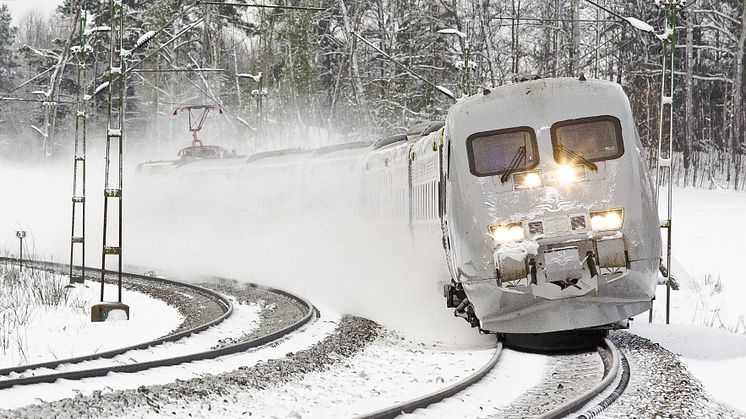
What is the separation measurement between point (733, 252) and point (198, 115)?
41.6 m

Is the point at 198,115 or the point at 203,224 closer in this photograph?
the point at 203,224

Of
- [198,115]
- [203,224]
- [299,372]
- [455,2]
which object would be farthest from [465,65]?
[198,115]

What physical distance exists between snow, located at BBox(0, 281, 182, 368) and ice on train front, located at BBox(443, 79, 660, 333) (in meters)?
4.91

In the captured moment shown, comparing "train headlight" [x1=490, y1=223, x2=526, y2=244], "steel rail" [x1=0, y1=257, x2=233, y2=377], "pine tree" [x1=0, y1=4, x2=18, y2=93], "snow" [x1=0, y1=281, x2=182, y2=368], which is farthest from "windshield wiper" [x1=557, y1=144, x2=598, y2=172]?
"pine tree" [x1=0, y1=4, x2=18, y2=93]

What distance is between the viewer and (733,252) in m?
24.0

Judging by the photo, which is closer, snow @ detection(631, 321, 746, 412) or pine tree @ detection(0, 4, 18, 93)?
snow @ detection(631, 321, 746, 412)

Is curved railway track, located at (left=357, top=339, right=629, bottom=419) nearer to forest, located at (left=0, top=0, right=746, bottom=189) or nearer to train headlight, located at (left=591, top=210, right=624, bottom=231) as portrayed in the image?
train headlight, located at (left=591, top=210, right=624, bottom=231)

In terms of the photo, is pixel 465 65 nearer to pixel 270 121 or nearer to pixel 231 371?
pixel 231 371

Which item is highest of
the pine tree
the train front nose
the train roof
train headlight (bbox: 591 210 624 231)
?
the pine tree

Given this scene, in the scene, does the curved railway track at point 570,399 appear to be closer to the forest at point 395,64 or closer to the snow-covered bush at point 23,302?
the snow-covered bush at point 23,302

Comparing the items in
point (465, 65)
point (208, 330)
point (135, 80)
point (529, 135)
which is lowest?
point (208, 330)

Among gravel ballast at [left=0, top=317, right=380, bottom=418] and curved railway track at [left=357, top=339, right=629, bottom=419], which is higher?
curved railway track at [left=357, top=339, right=629, bottom=419]

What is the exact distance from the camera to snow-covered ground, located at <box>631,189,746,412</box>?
34.0 ft

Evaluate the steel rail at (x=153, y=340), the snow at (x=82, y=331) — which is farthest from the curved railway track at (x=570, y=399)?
the snow at (x=82, y=331)
